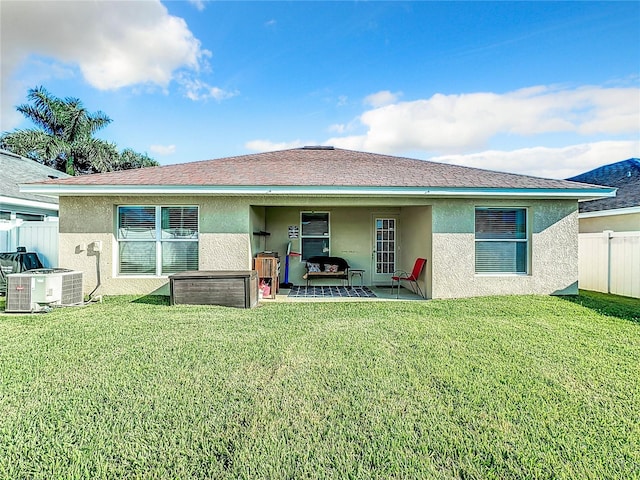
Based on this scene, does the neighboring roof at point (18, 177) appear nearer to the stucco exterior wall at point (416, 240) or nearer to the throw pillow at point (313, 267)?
the throw pillow at point (313, 267)

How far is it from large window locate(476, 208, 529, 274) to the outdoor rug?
3.14 metres

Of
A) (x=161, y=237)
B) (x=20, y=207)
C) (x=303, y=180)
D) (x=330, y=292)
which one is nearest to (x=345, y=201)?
(x=303, y=180)

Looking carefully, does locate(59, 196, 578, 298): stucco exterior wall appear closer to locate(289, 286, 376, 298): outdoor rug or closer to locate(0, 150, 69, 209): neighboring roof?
locate(289, 286, 376, 298): outdoor rug

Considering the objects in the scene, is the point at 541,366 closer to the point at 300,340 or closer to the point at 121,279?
the point at 300,340

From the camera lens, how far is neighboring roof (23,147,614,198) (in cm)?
807

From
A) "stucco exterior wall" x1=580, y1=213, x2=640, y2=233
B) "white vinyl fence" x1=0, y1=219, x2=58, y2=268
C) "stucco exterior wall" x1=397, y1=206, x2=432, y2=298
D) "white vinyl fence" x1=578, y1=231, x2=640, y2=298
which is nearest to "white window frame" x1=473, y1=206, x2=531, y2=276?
"stucco exterior wall" x1=397, y1=206, x2=432, y2=298

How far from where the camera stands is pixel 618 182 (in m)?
13.6

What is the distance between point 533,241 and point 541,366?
18.0 ft

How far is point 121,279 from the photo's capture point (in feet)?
28.1

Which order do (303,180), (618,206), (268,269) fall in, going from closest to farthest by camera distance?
(303,180) → (268,269) → (618,206)

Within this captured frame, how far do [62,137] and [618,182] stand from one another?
32374 mm

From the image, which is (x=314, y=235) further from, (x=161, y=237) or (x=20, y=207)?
(x=20, y=207)

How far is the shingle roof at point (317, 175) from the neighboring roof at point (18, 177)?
4.23m

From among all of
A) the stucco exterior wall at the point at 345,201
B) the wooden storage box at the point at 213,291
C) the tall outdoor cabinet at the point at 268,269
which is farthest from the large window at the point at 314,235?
the wooden storage box at the point at 213,291
